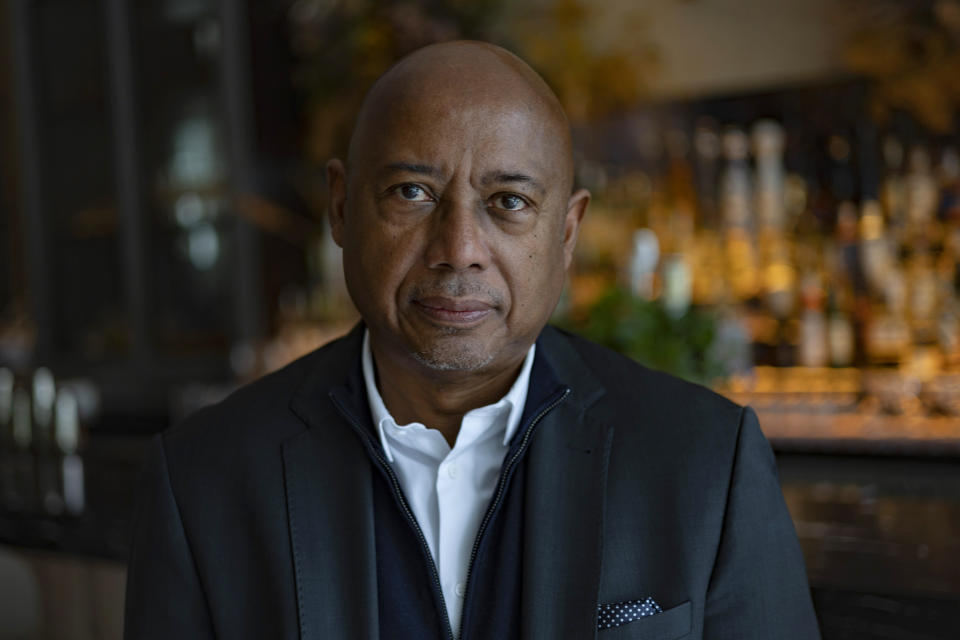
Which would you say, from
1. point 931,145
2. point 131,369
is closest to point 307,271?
point 131,369

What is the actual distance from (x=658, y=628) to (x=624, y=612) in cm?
3

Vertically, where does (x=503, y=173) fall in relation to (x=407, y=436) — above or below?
above

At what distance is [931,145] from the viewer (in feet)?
8.32

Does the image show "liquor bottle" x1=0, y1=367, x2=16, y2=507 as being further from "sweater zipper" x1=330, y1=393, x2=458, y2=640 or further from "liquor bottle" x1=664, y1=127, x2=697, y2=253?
"liquor bottle" x1=664, y1=127, x2=697, y2=253

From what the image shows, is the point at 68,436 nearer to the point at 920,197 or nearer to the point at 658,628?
the point at 658,628

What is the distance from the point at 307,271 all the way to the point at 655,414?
3.04 m

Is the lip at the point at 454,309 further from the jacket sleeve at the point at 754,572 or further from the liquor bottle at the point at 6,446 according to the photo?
the liquor bottle at the point at 6,446

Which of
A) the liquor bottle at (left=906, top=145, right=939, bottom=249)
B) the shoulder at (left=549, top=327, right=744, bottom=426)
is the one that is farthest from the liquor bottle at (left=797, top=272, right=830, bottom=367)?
the shoulder at (left=549, top=327, right=744, bottom=426)

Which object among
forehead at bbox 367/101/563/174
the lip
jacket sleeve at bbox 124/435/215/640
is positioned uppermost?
forehead at bbox 367/101/563/174

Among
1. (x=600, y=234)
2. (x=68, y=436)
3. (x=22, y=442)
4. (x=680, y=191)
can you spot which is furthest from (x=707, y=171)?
(x=22, y=442)

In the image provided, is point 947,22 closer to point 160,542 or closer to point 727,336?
point 727,336

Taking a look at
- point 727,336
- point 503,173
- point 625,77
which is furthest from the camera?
point 625,77

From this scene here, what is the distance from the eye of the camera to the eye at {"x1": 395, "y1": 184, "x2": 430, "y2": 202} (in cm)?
92

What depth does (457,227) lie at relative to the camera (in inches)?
35.2
